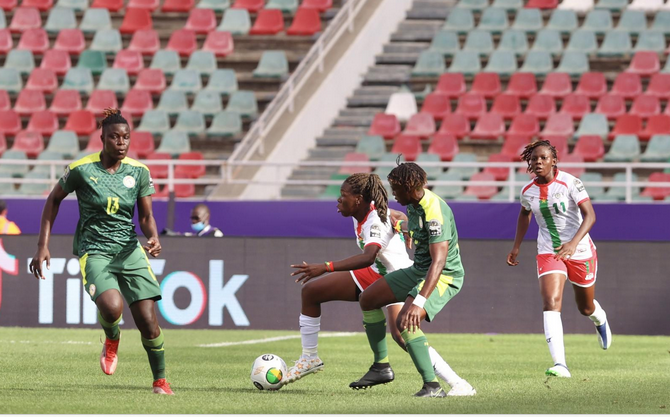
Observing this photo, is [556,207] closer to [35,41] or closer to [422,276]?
[422,276]

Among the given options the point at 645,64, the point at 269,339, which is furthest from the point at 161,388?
the point at 645,64

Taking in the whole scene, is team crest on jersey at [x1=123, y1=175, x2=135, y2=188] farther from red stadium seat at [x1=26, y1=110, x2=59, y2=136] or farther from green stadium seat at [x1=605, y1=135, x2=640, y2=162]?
red stadium seat at [x1=26, y1=110, x2=59, y2=136]

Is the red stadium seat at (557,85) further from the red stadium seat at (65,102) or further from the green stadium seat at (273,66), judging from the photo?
the red stadium seat at (65,102)

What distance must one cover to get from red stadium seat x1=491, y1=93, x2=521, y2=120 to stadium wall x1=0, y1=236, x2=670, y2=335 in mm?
7816

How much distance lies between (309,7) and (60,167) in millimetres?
6481

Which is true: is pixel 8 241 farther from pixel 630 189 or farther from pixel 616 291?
pixel 630 189

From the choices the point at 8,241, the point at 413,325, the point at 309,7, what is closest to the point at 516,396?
the point at 413,325

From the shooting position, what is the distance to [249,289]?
15.5 meters

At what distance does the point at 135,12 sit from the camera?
87.5 ft

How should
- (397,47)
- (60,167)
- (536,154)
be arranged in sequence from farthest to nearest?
(397,47) < (60,167) < (536,154)

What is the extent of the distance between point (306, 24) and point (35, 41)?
5.97 m

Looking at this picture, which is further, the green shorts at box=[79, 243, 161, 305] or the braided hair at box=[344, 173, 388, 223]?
the braided hair at box=[344, 173, 388, 223]

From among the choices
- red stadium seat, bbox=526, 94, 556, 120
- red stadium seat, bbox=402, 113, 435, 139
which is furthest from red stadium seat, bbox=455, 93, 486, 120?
red stadium seat, bbox=526, 94, 556, 120

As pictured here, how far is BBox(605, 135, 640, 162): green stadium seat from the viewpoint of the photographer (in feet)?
69.7
